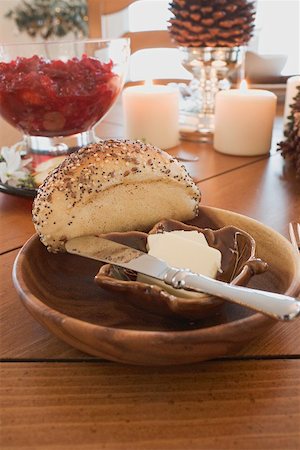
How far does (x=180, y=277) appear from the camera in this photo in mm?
411

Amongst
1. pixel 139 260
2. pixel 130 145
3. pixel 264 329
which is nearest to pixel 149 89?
pixel 130 145

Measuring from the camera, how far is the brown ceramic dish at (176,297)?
393 mm

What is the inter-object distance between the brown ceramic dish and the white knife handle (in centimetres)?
1

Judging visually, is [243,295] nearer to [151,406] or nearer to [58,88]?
[151,406]

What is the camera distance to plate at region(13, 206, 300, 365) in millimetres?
345

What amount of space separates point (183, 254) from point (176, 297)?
0.24 ft

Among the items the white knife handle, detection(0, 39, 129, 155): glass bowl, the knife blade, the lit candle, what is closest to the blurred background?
detection(0, 39, 129, 155): glass bowl

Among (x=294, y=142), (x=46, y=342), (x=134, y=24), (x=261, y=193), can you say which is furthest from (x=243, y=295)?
(x=134, y=24)

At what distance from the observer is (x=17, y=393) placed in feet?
1.25

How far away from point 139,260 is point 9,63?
2.07ft

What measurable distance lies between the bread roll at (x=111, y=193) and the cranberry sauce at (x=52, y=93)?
0.38 meters

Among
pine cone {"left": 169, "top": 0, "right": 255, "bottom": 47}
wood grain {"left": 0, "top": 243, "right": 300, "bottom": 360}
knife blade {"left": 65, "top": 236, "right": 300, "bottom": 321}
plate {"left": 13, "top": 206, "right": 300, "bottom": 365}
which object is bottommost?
wood grain {"left": 0, "top": 243, "right": 300, "bottom": 360}

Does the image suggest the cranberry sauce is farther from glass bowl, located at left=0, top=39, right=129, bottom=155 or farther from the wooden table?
the wooden table

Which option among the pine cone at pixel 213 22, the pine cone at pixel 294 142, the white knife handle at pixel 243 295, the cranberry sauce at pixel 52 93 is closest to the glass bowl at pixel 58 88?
the cranberry sauce at pixel 52 93
